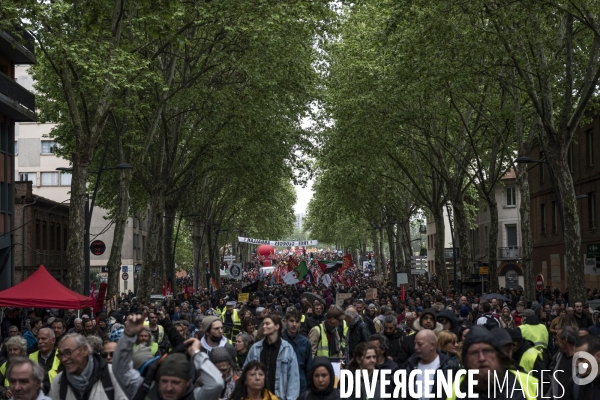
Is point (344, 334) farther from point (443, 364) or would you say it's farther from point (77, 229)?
point (77, 229)

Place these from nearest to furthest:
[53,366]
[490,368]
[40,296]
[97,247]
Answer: [490,368], [53,366], [40,296], [97,247]

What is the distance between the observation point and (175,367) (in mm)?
5957

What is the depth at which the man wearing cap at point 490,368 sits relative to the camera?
5.50 meters

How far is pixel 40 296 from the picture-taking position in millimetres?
18797

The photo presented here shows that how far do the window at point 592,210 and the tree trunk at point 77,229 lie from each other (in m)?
23.1

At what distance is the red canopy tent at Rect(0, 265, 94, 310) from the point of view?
60.8ft

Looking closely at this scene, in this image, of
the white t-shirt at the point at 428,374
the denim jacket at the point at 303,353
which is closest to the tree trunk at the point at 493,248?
the denim jacket at the point at 303,353

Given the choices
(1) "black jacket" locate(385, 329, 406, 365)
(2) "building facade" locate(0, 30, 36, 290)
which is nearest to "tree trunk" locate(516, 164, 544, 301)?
(2) "building facade" locate(0, 30, 36, 290)

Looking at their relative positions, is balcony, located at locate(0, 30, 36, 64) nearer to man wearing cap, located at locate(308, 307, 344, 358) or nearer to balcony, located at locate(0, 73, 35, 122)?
balcony, located at locate(0, 73, 35, 122)

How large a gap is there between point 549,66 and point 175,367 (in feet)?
66.4

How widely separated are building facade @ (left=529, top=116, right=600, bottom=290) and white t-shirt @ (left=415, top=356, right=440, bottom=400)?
27.0 meters

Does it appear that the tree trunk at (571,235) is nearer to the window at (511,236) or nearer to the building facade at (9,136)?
the building facade at (9,136)

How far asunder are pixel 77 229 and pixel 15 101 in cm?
1291

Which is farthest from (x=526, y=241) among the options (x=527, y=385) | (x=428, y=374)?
(x=527, y=385)
